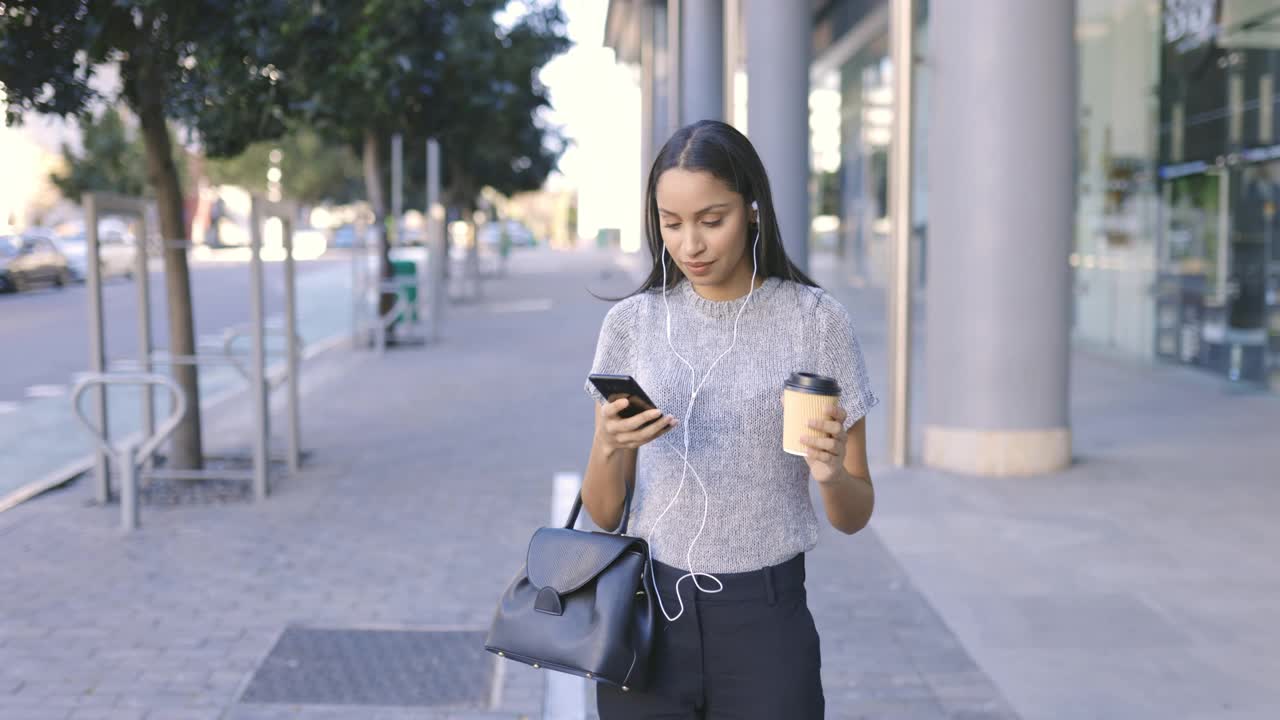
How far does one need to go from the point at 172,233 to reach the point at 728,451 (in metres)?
6.69

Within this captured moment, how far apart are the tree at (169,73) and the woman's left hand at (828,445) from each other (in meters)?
6.04

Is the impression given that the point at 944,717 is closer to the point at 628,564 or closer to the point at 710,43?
the point at 628,564

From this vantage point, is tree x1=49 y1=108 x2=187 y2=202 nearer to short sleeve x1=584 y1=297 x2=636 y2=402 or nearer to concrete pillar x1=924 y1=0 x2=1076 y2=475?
concrete pillar x1=924 y1=0 x2=1076 y2=475

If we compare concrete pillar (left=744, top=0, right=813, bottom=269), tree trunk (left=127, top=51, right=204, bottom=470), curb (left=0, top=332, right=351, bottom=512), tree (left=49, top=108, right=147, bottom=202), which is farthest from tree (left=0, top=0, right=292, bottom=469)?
tree (left=49, top=108, right=147, bottom=202)

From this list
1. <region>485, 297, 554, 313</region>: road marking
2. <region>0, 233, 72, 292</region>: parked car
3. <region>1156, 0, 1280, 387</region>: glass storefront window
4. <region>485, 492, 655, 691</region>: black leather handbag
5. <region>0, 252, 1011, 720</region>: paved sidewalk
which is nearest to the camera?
<region>485, 492, 655, 691</region>: black leather handbag

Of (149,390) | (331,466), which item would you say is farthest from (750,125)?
(149,390)

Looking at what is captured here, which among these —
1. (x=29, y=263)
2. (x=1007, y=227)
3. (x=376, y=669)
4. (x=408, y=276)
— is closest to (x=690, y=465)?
(x=376, y=669)

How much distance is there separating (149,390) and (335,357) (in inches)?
349

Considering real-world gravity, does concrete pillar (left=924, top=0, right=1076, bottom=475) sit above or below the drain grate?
above

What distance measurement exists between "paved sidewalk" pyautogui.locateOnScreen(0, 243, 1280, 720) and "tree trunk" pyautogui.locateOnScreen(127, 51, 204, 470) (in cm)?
62

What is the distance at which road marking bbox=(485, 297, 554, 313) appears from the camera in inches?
1064

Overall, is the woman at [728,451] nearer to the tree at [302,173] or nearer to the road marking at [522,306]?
the road marking at [522,306]

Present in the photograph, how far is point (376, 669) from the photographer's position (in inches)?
198

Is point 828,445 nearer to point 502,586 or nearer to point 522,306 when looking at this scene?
point 502,586
